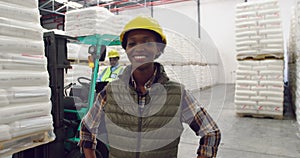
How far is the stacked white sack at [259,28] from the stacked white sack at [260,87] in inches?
9.7

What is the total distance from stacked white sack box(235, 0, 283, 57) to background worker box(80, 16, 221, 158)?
395 centimetres

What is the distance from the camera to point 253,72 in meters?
4.45

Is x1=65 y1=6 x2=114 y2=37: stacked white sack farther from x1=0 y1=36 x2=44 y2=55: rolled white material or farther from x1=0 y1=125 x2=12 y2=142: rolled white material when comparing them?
x1=0 y1=125 x2=12 y2=142: rolled white material

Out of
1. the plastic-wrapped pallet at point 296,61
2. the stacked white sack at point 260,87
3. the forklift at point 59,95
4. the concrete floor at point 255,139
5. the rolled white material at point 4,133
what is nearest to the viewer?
the rolled white material at point 4,133

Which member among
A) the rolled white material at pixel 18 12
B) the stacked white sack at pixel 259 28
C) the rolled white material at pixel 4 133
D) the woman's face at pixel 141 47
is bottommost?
the rolled white material at pixel 4 133

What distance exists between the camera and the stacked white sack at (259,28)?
14.2ft

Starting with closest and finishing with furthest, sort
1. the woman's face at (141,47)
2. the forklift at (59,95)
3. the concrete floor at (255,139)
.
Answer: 1. the woman's face at (141,47)
2. the forklift at (59,95)
3. the concrete floor at (255,139)

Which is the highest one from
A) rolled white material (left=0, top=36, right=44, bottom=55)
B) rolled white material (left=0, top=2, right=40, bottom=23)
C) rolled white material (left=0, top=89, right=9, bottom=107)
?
rolled white material (left=0, top=2, right=40, bottom=23)

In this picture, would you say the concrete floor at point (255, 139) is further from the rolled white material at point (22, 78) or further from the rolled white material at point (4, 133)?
the rolled white material at point (4, 133)

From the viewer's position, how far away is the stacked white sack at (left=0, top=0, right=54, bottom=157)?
1466mm

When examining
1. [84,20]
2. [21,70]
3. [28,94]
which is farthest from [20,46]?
[84,20]

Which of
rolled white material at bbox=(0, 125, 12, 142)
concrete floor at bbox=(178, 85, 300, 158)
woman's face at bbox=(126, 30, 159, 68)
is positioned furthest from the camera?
concrete floor at bbox=(178, 85, 300, 158)

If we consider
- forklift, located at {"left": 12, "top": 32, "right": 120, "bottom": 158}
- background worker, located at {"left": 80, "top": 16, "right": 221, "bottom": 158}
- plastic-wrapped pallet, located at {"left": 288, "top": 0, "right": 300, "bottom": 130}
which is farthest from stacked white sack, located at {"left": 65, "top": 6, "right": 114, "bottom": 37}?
plastic-wrapped pallet, located at {"left": 288, "top": 0, "right": 300, "bottom": 130}

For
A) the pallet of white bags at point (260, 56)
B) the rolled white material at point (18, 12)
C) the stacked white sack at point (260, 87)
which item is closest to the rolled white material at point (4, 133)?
the rolled white material at point (18, 12)
